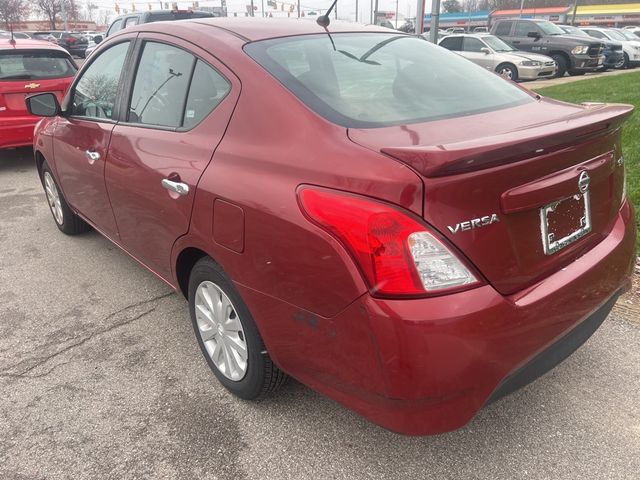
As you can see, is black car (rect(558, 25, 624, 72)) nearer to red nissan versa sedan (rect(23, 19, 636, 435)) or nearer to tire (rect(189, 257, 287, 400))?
red nissan versa sedan (rect(23, 19, 636, 435))

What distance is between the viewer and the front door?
10.6ft

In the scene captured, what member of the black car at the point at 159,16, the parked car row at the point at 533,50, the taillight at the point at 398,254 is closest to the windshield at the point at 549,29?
the parked car row at the point at 533,50

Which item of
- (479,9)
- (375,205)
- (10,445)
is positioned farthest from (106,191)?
(479,9)

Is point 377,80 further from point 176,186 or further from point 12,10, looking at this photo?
point 12,10

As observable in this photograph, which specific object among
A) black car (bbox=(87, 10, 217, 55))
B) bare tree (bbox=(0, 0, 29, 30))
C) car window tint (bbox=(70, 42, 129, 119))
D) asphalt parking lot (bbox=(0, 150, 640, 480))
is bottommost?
asphalt parking lot (bbox=(0, 150, 640, 480))

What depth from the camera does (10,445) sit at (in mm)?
2305

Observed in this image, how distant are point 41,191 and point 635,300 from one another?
600cm

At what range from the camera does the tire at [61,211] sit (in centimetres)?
452

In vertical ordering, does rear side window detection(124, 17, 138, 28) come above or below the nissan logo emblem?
above

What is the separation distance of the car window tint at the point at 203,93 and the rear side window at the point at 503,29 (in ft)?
59.3

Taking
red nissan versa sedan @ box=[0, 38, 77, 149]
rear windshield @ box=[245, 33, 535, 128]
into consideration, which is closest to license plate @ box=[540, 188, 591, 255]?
rear windshield @ box=[245, 33, 535, 128]

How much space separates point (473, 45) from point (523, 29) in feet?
10.6

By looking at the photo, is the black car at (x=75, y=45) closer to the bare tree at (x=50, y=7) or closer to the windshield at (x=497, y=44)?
the windshield at (x=497, y=44)

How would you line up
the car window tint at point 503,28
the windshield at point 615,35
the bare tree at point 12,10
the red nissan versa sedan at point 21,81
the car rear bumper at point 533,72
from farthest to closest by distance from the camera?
the bare tree at point 12,10 < the windshield at point 615,35 < the car window tint at point 503,28 < the car rear bumper at point 533,72 < the red nissan versa sedan at point 21,81
